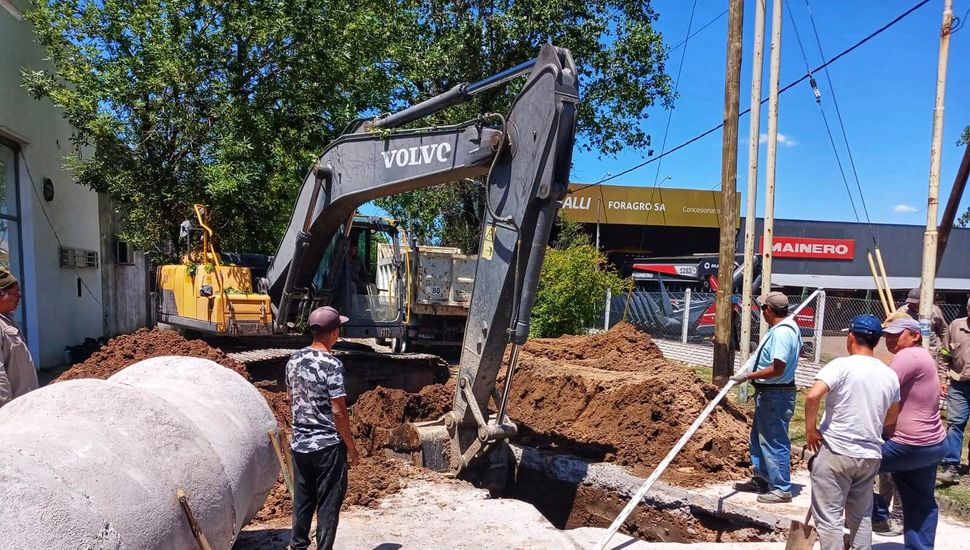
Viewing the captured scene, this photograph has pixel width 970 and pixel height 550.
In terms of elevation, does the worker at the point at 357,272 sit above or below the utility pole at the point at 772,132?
below

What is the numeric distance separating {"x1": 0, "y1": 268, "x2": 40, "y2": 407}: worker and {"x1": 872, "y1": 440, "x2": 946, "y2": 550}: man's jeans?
585 cm

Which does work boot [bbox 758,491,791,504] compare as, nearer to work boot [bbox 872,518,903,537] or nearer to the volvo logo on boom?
work boot [bbox 872,518,903,537]

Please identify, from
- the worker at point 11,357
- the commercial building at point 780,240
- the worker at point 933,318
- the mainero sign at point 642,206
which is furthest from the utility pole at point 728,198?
the mainero sign at point 642,206

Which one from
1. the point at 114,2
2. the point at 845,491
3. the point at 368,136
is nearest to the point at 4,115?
the point at 114,2

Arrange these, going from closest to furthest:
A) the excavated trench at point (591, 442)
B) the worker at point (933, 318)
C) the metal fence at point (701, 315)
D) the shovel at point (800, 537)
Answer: the shovel at point (800, 537) → the excavated trench at point (591, 442) → the worker at point (933, 318) → the metal fence at point (701, 315)

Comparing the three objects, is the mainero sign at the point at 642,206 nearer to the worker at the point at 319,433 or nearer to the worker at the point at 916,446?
the worker at the point at 916,446

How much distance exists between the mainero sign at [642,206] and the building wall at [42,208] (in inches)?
654

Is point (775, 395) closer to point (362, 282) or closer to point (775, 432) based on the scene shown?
point (775, 432)

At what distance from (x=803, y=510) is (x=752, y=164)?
5.53 metres

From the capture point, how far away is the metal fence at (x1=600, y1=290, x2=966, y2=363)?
14.5m

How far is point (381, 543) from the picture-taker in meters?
4.98

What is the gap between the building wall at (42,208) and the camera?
11430 mm

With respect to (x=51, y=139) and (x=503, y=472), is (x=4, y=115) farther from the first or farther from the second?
(x=503, y=472)

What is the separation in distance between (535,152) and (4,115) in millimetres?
10365
